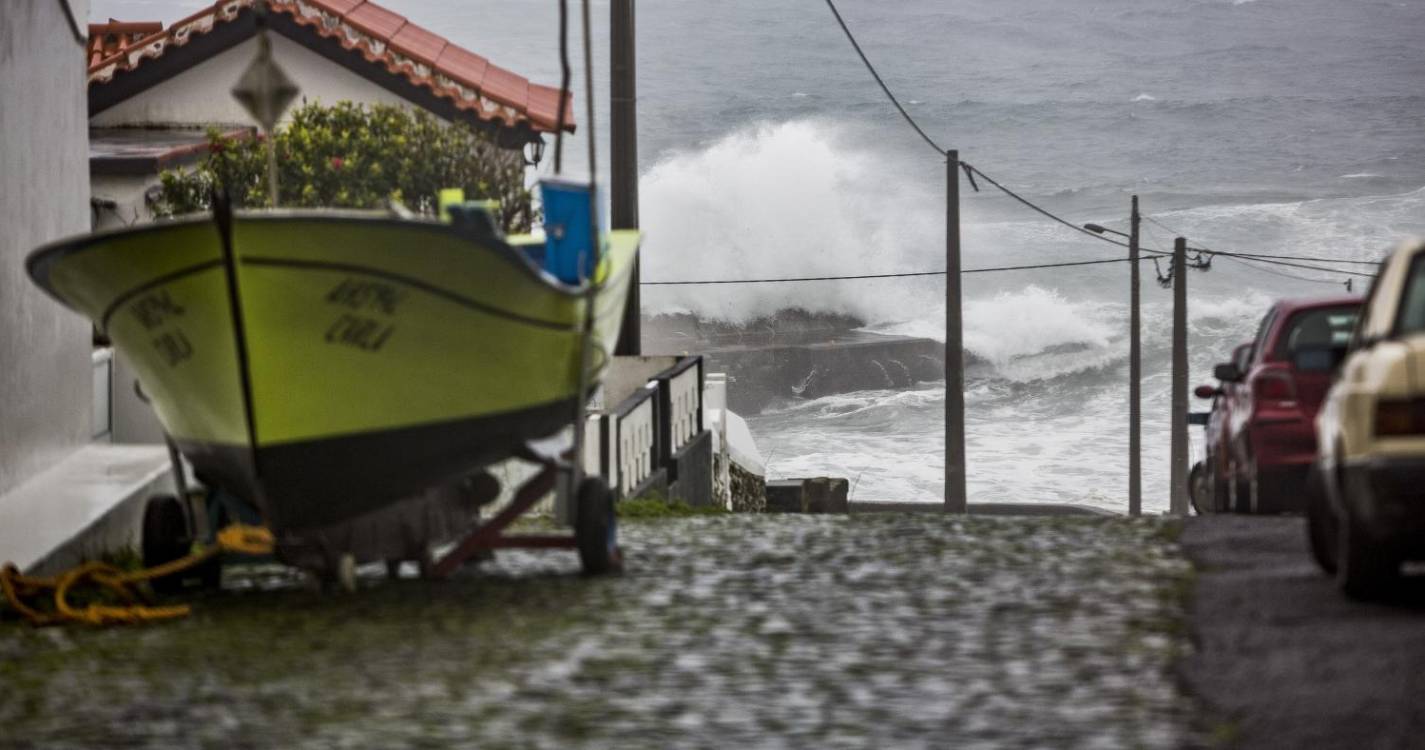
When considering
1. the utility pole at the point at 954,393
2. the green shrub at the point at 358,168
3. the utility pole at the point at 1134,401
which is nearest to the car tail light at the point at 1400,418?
the green shrub at the point at 358,168

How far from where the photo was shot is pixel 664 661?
7781 mm

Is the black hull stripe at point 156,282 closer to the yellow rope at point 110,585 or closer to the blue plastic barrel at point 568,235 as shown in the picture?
the yellow rope at point 110,585

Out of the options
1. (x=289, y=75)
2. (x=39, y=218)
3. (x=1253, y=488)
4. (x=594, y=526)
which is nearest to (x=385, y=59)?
(x=289, y=75)

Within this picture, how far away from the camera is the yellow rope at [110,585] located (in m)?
9.22

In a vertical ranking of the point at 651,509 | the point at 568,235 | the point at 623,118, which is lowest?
the point at 651,509

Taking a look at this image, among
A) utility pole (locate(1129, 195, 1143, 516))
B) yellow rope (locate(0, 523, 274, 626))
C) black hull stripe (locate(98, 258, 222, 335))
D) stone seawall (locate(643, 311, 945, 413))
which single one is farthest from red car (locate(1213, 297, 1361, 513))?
stone seawall (locate(643, 311, 945, 413))

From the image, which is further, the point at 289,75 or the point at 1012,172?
the point at 1012,172

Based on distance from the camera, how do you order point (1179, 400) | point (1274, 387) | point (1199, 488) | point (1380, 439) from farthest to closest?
point (1179, 400)
point (1199, 488)
point (1274, 387)
point (1380, 439)

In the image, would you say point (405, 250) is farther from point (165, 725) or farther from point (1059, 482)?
point (1059, 482)

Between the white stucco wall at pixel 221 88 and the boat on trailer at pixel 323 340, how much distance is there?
23.4 m

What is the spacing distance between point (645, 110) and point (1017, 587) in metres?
117

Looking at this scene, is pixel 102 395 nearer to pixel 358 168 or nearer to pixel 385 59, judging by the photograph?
pixel 358 168

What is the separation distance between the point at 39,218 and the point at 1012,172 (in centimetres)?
10204

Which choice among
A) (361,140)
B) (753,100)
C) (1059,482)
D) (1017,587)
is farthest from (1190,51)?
(1017,587)
